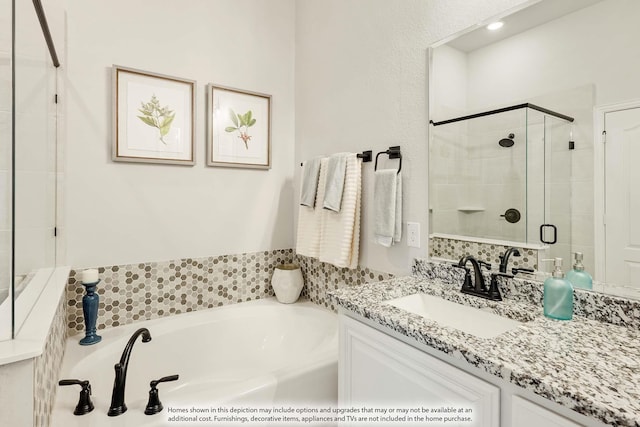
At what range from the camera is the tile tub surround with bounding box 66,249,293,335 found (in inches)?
72.8

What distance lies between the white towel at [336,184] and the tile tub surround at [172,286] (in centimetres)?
76

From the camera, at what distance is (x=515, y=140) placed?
1309 millimetres

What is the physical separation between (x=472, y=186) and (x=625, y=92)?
0.57m

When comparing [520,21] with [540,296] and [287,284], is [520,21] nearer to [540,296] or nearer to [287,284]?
[540,296]

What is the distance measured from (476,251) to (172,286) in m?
1.72

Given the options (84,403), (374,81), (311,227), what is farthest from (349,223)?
(84,403)

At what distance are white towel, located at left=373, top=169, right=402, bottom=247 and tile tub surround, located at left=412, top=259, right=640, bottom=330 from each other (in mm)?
178

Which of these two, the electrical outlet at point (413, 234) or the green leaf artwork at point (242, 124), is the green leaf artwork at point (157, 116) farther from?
the electrical outlet at point (413, 234)

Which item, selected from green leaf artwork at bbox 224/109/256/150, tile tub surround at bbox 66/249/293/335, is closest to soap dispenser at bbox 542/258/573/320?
tile tub surround at bbox 66/249/293/335

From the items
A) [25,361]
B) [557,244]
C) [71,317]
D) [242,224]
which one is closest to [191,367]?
[71,317]

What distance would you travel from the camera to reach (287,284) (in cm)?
232

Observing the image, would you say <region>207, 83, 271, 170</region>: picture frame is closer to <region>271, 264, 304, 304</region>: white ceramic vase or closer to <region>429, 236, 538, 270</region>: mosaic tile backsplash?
<region>271, 264, 304, 304</region>: white ceramic vase

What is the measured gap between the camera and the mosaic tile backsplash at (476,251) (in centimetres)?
126

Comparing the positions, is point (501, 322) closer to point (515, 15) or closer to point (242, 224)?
point (515, 15)
